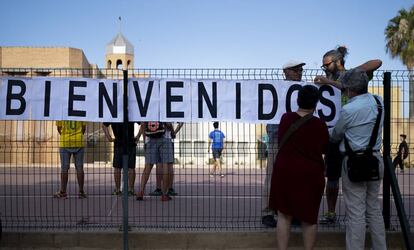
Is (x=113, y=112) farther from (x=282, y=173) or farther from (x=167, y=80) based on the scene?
(x=282, y=173)

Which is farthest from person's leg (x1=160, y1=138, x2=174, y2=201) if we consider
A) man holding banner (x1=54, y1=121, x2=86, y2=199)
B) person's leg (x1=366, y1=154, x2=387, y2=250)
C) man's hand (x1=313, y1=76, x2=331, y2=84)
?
person's leg (x1=366, y1=154, x2=387, y2=250)

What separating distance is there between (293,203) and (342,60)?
2.33 m

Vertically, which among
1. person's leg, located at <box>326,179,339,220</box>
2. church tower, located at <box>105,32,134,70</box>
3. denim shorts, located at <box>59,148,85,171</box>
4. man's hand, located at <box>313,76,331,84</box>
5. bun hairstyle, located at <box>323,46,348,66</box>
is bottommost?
person's leg, located at <box>326,179,339,220</box>

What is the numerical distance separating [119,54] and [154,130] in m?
55.2

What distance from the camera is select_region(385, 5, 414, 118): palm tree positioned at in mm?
32281

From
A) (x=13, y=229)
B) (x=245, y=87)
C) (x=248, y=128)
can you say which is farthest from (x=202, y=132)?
(x=13, y=229)

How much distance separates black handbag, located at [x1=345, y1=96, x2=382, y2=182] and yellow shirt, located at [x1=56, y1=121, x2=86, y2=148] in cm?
485

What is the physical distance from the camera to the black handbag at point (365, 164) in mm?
4742

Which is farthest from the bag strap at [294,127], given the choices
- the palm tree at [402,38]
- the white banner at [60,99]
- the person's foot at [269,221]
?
the palm tree at [402,38]

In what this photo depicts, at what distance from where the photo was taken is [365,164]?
15.6 feet

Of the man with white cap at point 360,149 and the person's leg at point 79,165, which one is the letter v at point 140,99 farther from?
the person's leg at point 79,165

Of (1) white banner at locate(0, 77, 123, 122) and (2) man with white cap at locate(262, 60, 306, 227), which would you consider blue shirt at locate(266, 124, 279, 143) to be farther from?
(1) white banner at locate(0, 77, 123, 122)

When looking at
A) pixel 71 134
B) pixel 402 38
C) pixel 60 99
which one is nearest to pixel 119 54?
pixel 402 38

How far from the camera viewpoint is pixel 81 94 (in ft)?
19.1
